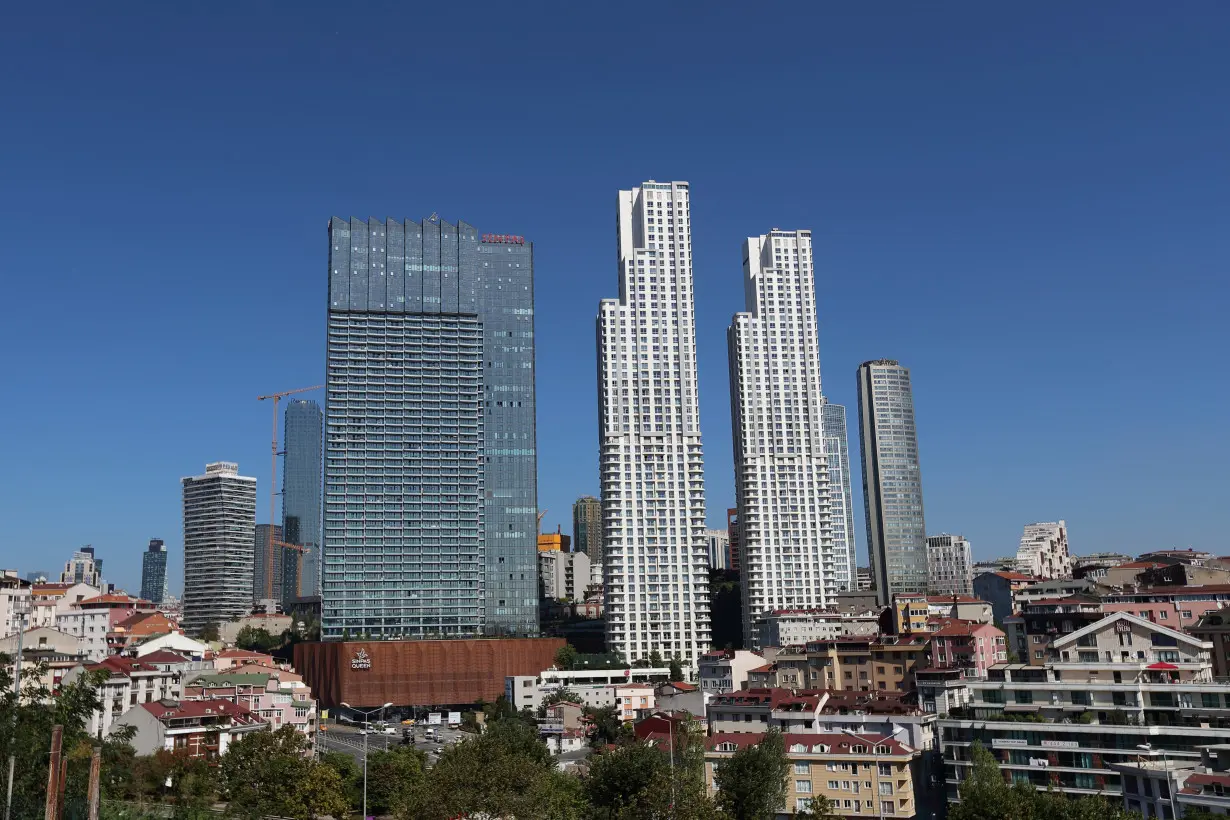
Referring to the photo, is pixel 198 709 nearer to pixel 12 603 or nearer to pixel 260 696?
pixel 260 696

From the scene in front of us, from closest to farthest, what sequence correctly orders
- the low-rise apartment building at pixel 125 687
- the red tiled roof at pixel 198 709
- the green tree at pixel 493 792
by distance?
1. the green tree at pixel 493 792
2. the red tiled roof at pixel 198 709
3. the low-rise apartment building at pixel 125 687

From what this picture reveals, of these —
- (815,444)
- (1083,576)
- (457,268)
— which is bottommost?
(1083,576)

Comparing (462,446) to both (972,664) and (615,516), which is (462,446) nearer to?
(615,516)

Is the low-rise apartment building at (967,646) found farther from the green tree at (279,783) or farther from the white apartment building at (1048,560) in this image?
the white apartment building at (1048,560)

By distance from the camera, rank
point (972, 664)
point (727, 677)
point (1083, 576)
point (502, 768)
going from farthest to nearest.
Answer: point (1083, 576)
point (727, 677)
point (972, 664)
point (502, 768)

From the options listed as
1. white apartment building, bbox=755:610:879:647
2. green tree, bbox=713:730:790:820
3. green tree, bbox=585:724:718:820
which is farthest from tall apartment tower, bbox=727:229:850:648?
green tree, bbox=713:730:790:820

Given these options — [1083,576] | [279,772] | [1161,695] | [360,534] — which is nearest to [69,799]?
[279,772]

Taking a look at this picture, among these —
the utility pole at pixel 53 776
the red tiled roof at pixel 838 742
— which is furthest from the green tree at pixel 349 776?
the utility pole at pixel 53 776

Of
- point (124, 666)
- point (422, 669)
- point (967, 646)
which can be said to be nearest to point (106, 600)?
point (422, 669)
